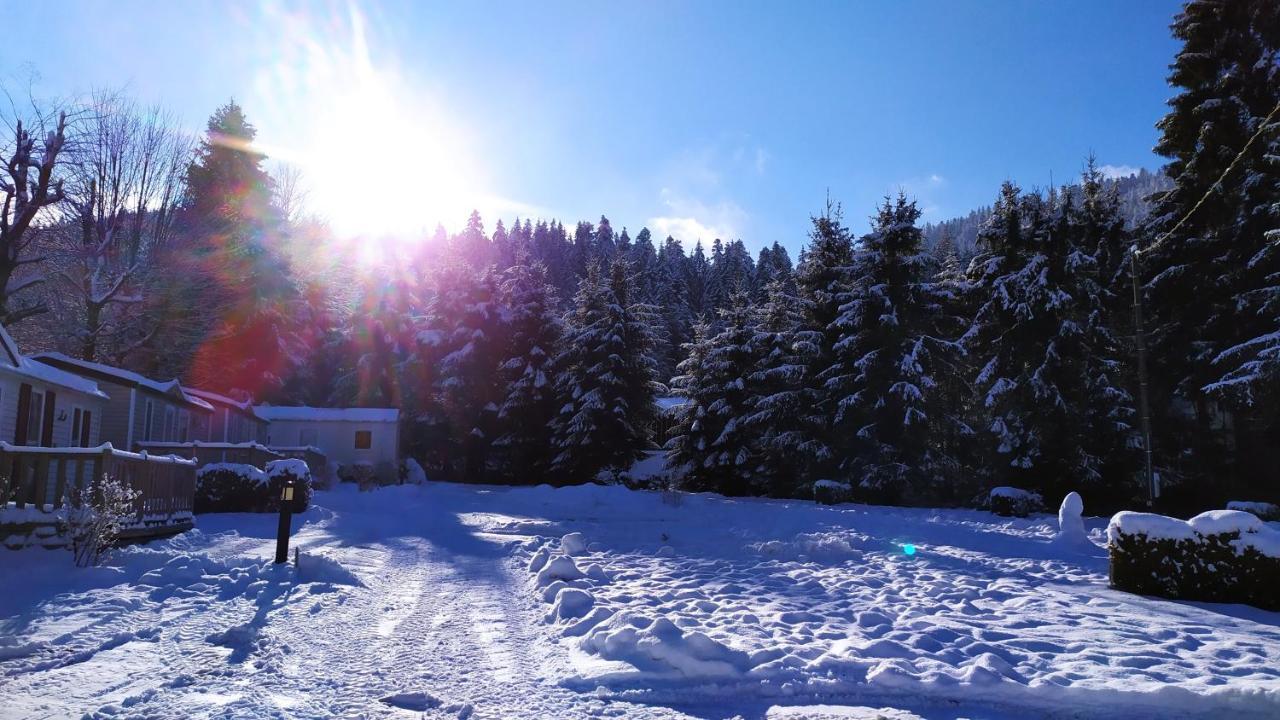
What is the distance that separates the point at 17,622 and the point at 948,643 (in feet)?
24.1

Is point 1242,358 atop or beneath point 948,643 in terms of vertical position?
atop

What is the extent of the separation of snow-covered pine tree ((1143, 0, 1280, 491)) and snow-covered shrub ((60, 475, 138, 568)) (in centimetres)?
2351

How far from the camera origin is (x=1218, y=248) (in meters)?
23.0

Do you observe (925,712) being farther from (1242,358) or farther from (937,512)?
(1242,358)

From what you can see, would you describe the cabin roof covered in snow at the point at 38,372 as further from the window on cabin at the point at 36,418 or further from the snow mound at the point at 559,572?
the snow mound at the point at 559,572

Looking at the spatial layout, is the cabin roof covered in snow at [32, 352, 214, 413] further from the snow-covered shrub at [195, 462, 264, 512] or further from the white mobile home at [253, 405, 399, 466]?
the white mobile home at [253, 405, 399, 466]

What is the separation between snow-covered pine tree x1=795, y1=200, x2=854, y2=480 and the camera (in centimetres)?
2802

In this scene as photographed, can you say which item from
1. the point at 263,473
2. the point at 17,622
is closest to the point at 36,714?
the point at 17,622

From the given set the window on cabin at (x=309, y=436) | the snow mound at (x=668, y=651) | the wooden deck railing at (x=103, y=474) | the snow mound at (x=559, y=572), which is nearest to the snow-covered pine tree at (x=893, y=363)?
the snow mound at (x=559, y=572)

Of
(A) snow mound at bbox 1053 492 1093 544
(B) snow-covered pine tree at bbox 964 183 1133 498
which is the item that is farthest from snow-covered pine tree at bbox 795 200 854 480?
(A) snow mound at bbox 1053 492 1093 544

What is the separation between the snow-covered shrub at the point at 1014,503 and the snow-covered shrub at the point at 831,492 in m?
4.77

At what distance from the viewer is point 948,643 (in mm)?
6121

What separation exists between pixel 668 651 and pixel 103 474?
8089 mm

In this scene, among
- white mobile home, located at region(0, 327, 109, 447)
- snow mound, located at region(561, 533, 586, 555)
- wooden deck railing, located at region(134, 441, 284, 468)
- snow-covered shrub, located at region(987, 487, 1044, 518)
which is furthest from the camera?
snow-covered shrub, located at region(987, 487, 1044, 518)
